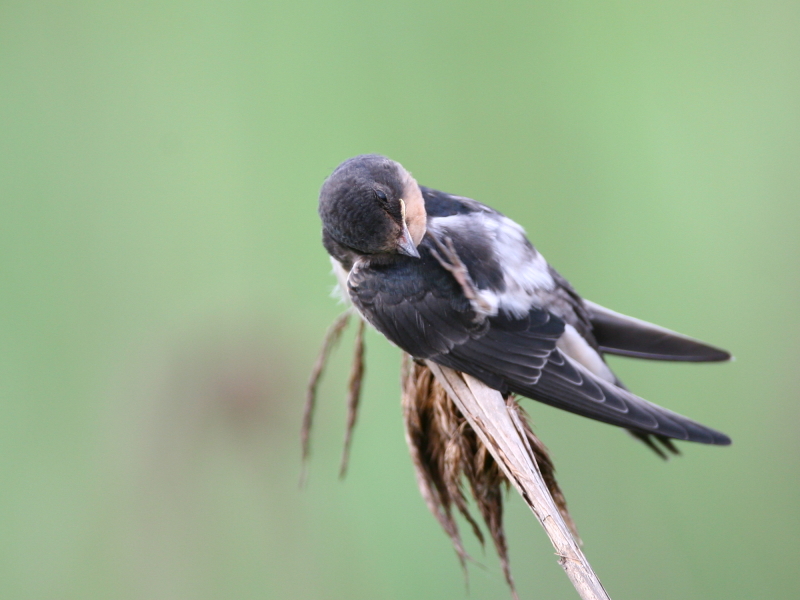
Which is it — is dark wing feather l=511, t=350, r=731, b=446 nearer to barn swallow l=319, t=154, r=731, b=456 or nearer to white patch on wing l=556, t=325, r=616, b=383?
barn swallow l=319, t=154, r=731, b=456

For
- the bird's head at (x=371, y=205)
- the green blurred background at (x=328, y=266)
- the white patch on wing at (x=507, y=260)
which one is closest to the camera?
the bird's head at (x=371, y=205)

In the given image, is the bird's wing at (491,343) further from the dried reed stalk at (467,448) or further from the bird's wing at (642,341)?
the bird's wing at (642,341)

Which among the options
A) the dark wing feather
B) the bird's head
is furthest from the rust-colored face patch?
the dark wing feather

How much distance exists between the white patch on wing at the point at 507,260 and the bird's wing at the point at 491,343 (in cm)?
→ 3

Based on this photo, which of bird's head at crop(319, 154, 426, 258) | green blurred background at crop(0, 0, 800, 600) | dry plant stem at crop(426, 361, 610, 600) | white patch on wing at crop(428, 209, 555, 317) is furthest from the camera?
green blurred background at crop(0, 0, 800, 600)

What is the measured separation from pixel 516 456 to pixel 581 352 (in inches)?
22.3

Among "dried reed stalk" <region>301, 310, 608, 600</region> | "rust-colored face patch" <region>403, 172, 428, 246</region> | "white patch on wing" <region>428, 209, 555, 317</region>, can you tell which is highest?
"rust-colored face patch" <region>403, 172, 428, 246</region>

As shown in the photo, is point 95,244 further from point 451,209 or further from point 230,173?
point 451,209

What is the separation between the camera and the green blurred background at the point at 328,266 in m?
1.47

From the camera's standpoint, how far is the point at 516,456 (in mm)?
868

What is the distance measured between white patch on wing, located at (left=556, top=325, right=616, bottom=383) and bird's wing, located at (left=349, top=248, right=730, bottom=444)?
0.06m

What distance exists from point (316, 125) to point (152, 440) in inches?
34.2

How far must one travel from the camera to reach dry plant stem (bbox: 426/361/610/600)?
0.73 m

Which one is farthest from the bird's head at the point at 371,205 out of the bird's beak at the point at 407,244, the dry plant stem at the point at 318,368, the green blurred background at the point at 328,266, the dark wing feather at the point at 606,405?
the green blurred background at the point at 328,266
